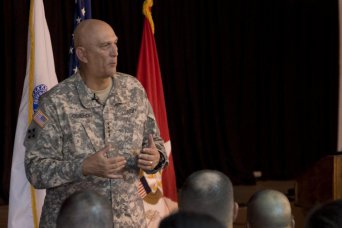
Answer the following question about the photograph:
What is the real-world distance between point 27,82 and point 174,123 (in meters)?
3.48

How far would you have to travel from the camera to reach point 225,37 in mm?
7895

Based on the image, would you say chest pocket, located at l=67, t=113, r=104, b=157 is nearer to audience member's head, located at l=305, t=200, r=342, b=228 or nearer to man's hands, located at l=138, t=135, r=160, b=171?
man's hands, located at l=138, t=135, r=160, b=171

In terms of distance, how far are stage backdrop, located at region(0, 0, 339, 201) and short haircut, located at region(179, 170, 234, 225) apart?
536 centimetres

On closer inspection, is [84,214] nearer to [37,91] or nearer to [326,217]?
[326,217]

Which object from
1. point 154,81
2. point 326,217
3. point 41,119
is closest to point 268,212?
point 326,217

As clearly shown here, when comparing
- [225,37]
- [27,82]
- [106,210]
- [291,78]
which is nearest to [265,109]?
[291,78]

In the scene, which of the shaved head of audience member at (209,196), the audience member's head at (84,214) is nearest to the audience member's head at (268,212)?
the shaved head of audience member at (209,196)

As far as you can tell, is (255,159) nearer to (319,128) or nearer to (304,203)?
(319,128)

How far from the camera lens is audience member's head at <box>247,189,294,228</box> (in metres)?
2.21

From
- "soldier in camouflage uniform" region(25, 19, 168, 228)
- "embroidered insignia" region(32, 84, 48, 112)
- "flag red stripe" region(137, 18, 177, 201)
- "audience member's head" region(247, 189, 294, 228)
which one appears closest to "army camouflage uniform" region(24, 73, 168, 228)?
"soldier in camouflage uniform" region(25, 19, 168, 228)

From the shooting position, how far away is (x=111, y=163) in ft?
9.05

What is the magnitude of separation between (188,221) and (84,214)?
21.2 inches

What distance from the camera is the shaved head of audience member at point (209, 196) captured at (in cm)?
200

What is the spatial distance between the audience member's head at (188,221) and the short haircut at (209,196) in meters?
0.52
